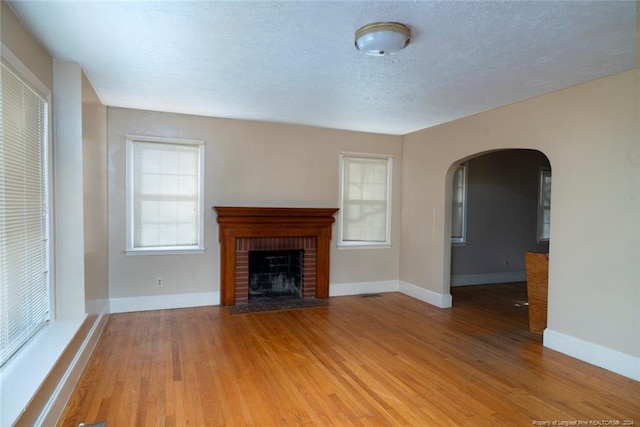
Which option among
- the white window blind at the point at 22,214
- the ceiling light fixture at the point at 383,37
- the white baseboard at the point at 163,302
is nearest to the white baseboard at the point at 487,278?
the white baseboard at the point at 163,302

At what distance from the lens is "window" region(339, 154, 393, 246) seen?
218 inches

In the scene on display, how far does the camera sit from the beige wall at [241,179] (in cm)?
436

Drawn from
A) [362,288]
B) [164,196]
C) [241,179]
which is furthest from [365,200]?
[164,196]

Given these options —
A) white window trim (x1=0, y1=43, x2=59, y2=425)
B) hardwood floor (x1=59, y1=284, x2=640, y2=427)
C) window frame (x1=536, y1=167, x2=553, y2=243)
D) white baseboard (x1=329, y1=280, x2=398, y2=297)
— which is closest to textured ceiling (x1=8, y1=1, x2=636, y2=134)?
white window trim (x1=0, y1=43, x2=59, y2=425)

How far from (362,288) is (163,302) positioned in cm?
284

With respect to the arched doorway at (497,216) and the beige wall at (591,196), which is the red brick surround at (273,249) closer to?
the arched doorway at (497,216)

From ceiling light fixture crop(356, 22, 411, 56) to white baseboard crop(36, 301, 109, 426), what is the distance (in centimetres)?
295

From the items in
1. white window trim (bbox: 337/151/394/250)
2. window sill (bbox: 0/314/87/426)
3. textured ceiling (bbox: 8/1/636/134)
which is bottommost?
window sill (bbox: 0/314/87/426)

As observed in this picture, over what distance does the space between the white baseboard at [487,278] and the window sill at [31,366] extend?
554 centimetres

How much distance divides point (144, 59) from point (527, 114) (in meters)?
3.65

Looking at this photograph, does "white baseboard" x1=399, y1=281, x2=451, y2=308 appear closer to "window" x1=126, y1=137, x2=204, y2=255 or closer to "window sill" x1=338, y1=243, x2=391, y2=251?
"window sill" x1=338, y1=243, x2=391, y2=251

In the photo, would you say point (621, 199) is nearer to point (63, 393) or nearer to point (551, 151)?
point (551, 151)

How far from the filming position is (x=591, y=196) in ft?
10.3

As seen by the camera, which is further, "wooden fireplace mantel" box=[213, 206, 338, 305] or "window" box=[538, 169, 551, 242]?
"window" box=[538, 169, 551, 242]
